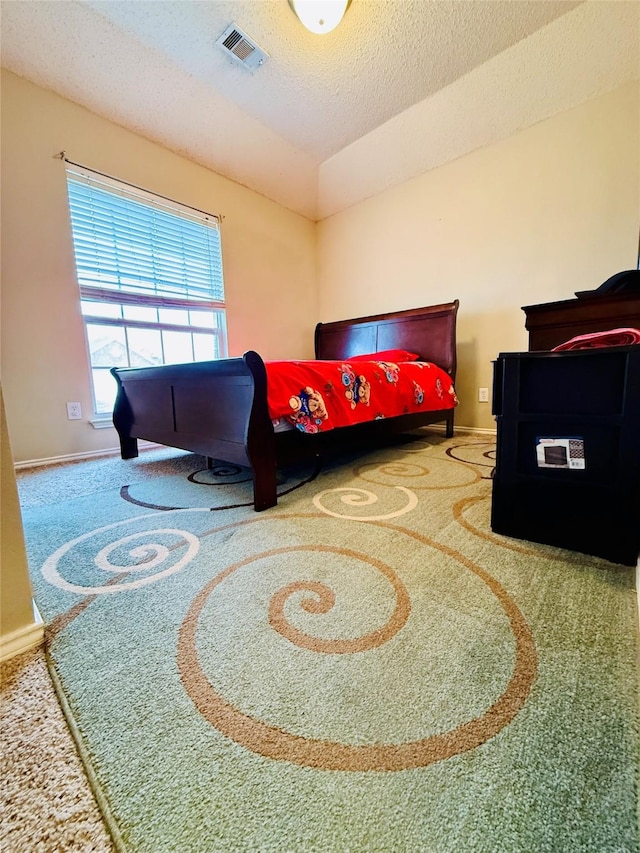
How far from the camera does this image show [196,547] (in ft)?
3.48

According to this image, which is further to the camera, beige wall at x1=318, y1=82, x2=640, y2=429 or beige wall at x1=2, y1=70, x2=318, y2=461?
beige wall at x1=318, y1=82, x2=640, y2=429

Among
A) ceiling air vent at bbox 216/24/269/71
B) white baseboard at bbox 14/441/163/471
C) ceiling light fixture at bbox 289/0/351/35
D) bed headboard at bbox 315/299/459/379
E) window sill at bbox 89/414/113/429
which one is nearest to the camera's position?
ceiling light fixture at bbox 289/0/351/35

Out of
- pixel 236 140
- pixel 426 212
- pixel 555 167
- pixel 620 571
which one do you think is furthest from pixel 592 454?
pixel 236 140

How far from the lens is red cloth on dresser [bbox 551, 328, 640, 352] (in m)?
0.89

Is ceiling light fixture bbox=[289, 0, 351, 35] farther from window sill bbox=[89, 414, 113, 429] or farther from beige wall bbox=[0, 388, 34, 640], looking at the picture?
window sill bbox=[89, 414, 113, 429]

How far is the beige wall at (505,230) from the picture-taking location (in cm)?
215

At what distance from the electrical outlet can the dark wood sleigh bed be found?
333 millimetres

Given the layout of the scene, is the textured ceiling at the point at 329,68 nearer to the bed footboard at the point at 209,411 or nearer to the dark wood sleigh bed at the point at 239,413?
the dark wood sleigh bed at the point at 239,413

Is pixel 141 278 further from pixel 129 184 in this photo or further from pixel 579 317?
pixel 579 317

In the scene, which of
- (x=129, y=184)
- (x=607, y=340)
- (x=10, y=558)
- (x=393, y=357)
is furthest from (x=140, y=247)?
(x=607, y=340)

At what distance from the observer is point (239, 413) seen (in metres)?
1.41

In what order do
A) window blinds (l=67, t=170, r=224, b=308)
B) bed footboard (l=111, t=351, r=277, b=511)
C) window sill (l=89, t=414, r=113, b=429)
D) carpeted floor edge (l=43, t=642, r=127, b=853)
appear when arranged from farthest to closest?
window sill (l=89, t=414, r=113, b=429) < window blinds (l=67, t=170, r=224, b=308) < bed footboard (l=111, t=351, r=277, b=511) < carpeted floor edge (l=43, t=642, r=127, b=853)

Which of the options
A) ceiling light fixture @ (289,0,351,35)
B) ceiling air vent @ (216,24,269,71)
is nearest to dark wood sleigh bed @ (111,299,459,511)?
ceiling light fixture @ (289,0,351,35)

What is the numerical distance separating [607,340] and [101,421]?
2.84 meters
